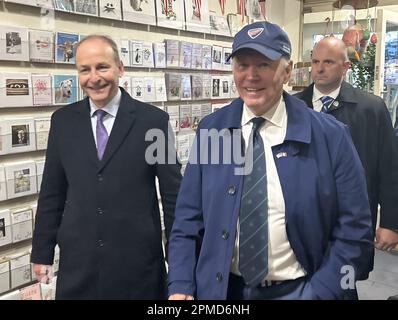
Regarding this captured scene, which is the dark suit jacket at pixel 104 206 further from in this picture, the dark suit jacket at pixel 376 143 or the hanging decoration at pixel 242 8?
the hanging decoration at pixel 242 8

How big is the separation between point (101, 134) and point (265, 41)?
799 millimetres

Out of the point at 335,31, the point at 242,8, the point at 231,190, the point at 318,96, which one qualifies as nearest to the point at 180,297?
the point at 231,190

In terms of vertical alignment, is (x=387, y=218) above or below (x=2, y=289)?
above

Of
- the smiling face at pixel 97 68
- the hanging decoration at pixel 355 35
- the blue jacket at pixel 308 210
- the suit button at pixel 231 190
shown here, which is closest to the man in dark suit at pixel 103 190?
the smiling face at pixel 97 68

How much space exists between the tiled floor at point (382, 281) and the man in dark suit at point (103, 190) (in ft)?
7.04

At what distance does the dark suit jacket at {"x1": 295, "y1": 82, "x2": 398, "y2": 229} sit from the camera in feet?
7.70

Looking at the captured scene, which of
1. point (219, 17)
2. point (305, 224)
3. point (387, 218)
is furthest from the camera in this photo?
Result: point (219, 17)

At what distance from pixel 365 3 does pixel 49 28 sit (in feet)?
9.41

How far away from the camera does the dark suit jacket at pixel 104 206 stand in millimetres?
1712

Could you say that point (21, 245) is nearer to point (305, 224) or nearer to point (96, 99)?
point (96, 99)

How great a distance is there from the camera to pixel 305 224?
49.8 inches
